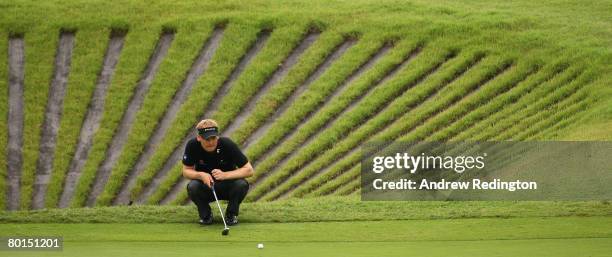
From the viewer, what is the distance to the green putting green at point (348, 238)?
18.7m

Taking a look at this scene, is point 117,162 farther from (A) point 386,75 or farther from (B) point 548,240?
(B) point 548,240

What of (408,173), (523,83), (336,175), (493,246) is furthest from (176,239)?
(523,83)

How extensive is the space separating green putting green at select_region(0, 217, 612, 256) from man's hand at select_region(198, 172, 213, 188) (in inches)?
31.8

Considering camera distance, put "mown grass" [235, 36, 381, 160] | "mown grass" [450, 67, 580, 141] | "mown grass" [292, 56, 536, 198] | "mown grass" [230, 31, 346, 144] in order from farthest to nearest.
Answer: "mown grass" [230, 31, 346, 144], "mown grass" [235, 36, 381, 160], "mown grass" [292, 56, 536, 198], "mown grass" [450, 67, 580, 141]

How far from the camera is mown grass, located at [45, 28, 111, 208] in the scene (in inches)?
1488

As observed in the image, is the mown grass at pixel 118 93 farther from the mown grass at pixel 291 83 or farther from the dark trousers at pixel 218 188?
the dark trousers at pixel 218 188

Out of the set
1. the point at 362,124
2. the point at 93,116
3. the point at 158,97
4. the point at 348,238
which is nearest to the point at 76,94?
the point at 93,116

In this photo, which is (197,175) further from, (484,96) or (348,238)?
(484,96)

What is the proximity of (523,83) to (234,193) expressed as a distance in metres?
18.1

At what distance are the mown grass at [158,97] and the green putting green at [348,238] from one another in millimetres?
13869

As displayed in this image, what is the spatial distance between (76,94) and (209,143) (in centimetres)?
1972

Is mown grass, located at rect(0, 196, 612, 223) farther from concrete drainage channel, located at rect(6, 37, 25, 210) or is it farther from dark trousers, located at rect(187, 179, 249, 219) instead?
concrete drainage channel, located at rect(6, 37, 25, 210)

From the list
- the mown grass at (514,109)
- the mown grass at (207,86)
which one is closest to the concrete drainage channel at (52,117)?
the mown grass at (207,86)

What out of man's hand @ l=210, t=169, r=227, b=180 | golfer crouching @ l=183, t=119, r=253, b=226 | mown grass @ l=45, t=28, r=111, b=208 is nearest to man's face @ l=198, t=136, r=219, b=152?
golfer crouching @ l=183, t=119, r=253, b=226
